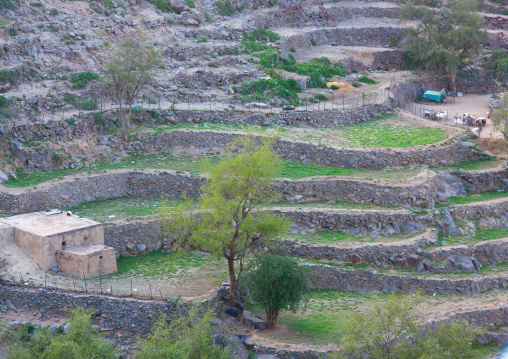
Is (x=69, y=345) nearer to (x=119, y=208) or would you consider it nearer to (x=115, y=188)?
(x=119, y=208)

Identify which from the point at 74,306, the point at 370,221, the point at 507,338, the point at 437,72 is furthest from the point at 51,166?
the point at 437,72

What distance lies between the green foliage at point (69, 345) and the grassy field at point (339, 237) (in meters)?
12.0

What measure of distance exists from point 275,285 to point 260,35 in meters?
32.5

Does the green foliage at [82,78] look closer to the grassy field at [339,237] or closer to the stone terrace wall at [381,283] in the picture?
the grassy field at [339,237]

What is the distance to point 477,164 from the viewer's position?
43938 millimetres

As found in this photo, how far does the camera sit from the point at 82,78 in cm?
4644

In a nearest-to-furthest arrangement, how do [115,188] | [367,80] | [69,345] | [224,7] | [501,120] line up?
[69,345]
[115,188]
[501,120]
[367,80]
[224,7]

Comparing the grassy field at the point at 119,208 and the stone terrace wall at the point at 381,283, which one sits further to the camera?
the grassy field at the point at 119,208

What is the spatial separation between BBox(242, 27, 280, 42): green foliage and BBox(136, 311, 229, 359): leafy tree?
33242 millimetres

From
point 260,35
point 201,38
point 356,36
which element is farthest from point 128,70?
point 356,36

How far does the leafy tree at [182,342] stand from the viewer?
1032 inches

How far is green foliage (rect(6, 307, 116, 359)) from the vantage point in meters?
26.0

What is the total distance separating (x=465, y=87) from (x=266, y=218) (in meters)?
34.7

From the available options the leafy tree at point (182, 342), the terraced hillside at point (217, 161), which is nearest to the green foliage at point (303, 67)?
the terraced hillside at point (217, 161)
